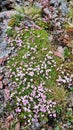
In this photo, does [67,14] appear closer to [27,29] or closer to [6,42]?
[27,29]

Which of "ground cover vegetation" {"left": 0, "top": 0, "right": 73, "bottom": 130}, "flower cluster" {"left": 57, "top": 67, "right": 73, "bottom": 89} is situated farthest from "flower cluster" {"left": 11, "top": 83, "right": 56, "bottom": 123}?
"flower cluster" {"left": 57, "top": 67, "right": 73, "bottom": 89}

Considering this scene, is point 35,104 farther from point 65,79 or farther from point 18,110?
point 65,79

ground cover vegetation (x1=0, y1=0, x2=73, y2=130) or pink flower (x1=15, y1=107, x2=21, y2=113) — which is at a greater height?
ground cover vegetation (x1=0, y1=0, x2=73, y2=130)

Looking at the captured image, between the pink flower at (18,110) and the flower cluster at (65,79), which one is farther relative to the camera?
the flower cluster at (65,79)

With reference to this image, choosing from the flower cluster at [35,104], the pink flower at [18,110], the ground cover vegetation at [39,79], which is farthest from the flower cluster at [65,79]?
the pink flower at [18,110]

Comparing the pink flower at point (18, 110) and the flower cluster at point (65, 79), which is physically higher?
the flower cluster at point (65, 79)

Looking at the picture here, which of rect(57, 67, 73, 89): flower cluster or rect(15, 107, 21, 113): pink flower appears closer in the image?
rect(15, 107, 21, 113): pink flower

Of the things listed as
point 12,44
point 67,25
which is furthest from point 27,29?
point 67,25

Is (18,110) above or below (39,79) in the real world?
below

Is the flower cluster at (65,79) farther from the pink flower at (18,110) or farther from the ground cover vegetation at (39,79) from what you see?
the pink flower at (18,110)

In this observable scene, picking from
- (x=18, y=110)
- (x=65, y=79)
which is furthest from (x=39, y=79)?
(x=18, y=110)

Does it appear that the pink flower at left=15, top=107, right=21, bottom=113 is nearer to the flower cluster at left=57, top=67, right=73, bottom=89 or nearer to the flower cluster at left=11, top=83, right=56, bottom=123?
the flower cluster at left=11, top=83, right=56, bottom=123

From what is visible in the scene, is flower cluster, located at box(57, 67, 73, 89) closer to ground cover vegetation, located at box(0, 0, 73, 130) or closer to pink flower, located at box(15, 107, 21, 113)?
ground cover vegetation, located at box(0, 0, 73, 130)
